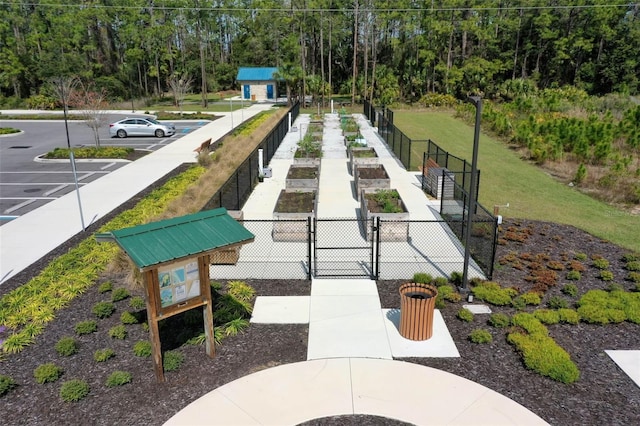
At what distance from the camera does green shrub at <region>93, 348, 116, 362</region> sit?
820 centimetres

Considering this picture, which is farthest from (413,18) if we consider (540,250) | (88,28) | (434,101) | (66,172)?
(540,250)

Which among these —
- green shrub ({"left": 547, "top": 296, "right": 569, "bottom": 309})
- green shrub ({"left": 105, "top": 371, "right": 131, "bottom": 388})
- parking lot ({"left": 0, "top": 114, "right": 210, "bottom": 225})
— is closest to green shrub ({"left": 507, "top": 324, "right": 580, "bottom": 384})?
green shrub ({"left": 547, "top": 296, "right": 569, "bottom": 309})

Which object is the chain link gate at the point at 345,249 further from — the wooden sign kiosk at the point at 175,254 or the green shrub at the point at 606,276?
the green shrub at the point at 606,276

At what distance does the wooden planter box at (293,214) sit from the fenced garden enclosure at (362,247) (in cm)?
3

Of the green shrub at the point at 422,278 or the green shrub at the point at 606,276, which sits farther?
the green shrub at the point at 606,276

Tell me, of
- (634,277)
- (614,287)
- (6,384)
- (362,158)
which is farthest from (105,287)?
(362,158)

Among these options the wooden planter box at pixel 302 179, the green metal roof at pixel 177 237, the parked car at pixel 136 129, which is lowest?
the wooden planter box at pixel 302 179

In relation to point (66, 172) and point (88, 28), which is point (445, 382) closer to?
point (66, 172)

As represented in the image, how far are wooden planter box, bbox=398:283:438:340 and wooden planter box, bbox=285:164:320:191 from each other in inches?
350

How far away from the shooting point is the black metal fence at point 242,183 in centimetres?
1496

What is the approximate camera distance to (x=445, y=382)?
772cm

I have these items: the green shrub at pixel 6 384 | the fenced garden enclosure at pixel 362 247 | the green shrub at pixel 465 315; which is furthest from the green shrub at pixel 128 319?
the green shrub at pixel 465 315

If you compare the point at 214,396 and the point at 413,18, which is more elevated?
the point at 413,18

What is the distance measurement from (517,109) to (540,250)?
1177 inches
